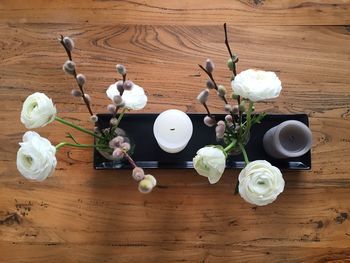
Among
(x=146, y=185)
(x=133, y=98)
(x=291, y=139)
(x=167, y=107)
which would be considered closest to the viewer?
(x=146, y=185)

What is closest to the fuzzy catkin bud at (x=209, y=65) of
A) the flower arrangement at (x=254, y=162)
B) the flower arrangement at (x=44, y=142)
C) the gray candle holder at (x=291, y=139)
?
the flower arrangement at (x=254, y=162)

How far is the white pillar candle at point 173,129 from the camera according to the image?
2.68 feet

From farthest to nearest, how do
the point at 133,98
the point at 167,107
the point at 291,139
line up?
the point at 167,107 → the point at 291,139 → the point at 133,98

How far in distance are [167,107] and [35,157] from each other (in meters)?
0.38

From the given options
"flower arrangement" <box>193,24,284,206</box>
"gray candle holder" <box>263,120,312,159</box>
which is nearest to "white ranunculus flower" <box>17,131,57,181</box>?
"flower arrangement" <box>193,24,284,206</box>

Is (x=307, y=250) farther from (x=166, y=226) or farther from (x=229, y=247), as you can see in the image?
(x=166, y=226)

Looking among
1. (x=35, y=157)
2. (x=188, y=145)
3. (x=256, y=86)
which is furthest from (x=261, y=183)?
(x=35, y=157)

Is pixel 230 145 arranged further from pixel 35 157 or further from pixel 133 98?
pixel 35 157

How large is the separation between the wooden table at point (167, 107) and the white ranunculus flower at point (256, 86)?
284mm

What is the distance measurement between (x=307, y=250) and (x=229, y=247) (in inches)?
6.8

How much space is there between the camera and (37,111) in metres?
0.66

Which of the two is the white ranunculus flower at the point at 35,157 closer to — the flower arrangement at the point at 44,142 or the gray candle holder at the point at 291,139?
the flower arrangement at the point at 44,142

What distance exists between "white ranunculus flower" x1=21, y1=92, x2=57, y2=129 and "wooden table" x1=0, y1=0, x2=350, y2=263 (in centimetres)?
26

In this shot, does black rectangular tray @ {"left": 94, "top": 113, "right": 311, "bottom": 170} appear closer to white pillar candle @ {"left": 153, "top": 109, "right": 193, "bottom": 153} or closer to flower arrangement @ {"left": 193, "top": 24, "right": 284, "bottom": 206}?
white pillar candle @ {"left": 153, "top": 109, "right": 193, "bottom": 153}
